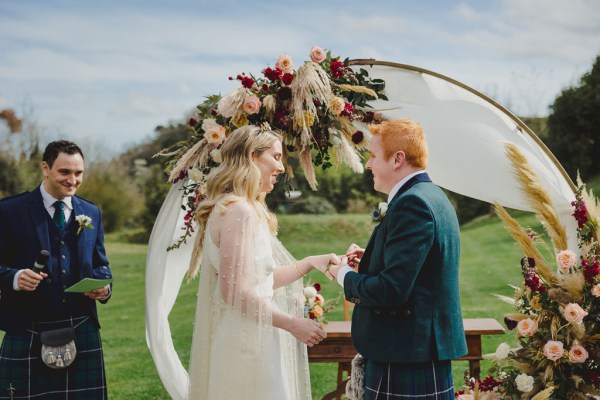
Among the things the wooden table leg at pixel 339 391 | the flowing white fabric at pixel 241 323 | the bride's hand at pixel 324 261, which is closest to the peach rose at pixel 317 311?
the wooden table leg at pixel 339 391

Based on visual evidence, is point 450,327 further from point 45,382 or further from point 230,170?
point 45,382

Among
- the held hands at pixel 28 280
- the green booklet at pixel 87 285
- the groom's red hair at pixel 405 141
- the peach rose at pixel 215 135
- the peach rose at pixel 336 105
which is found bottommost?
the green booklet at pixel 87 285

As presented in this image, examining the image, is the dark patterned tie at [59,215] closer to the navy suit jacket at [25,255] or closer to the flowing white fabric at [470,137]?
the navy suit jacket at [25,255]

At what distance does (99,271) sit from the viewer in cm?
437

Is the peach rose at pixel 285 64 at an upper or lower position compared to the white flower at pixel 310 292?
upper

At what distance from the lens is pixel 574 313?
14.7ft

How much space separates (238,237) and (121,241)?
1577cm

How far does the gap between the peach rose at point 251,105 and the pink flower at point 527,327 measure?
223 centimetres

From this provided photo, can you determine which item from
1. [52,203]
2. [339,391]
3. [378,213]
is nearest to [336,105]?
[378,213]

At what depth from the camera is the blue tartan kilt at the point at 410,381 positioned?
3.34 metres

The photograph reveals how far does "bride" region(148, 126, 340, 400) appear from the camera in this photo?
11.9ft

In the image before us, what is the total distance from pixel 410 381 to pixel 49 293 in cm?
214

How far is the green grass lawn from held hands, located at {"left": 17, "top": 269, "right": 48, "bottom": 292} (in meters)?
4.61

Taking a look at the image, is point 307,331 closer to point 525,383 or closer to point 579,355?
point 525,383
